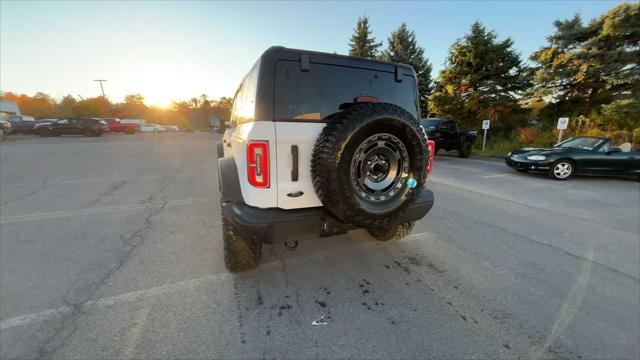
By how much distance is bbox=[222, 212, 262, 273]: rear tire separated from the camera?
2381mm

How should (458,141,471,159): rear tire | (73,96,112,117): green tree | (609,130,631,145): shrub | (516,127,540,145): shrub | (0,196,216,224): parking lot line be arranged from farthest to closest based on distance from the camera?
(73,96,112,117): green tree < (516,127,540,145): shrub < (458,141,471,159): rear tire < (609,130,631,145): shrub < (0,196,216,224): parking lot line

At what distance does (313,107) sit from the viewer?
2135mm

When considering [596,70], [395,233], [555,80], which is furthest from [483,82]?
[395,233]

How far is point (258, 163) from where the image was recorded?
1.97 meters

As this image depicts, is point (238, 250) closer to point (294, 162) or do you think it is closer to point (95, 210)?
point (294, 162)

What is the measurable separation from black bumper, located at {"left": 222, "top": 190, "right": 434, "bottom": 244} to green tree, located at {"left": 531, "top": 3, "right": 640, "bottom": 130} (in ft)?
53.0

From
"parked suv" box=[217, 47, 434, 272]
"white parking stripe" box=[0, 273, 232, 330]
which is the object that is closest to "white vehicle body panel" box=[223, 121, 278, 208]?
"parked suv" box=[217, 47, 434, 272]

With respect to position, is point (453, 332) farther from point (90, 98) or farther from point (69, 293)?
point (90, 98)

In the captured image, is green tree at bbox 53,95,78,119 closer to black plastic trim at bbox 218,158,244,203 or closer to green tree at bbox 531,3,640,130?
black plastic trim at bbox 218,158,244,203

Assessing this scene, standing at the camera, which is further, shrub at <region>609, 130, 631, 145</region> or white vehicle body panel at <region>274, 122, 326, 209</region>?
shrub at <region>609, 130, 631, 145</region>

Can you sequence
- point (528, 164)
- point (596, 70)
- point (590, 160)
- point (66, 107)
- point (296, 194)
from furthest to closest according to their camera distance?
point (66, 107)
point (596, 70)
point (528, 164)
point (590, 160)
point (296, 194)

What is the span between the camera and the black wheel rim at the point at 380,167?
2.07 m

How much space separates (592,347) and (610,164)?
800cm

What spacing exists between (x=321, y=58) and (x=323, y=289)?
7.02 ft
